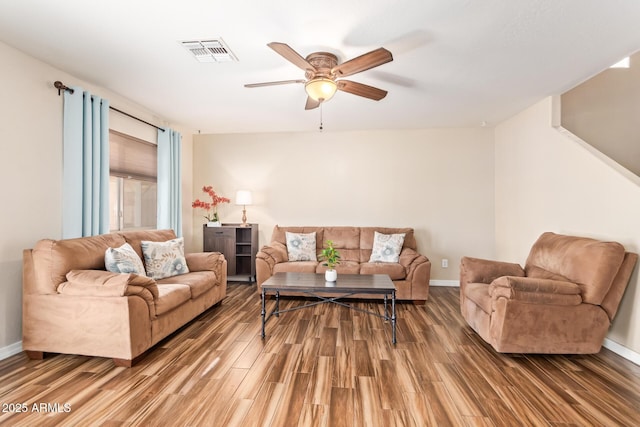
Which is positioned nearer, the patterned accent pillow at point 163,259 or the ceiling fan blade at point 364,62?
the ceiling fan blade at point 364,62

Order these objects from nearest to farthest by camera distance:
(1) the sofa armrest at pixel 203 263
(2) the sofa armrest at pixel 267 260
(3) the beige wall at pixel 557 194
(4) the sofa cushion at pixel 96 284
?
1. (4) the sofa cushion at pixel 96 284
2. (3) the beige wall at pixel 557 194
3. (1) the sofa armrest at pixel 203 263
4. (2) the sofa armrest at pixel 267 260

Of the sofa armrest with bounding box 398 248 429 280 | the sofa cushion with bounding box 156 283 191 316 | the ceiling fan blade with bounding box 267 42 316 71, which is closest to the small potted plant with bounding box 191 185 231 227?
the sofa cushion with bounding box 156 283 191 316

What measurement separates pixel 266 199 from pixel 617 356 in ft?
A: 15.1

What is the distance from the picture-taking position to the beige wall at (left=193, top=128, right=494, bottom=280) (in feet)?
16.3

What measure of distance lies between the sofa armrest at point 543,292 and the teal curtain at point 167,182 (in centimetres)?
418

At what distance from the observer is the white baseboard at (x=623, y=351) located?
246cm

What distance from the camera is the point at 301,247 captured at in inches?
182

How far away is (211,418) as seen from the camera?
5.79ft

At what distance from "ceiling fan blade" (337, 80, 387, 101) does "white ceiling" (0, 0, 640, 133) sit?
23cm

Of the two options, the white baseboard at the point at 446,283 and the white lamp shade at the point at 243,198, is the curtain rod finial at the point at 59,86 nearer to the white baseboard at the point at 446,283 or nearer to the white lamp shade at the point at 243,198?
the white lamp shade at the point at 243,198

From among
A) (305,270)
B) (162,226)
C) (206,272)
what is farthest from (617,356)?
(162,226)

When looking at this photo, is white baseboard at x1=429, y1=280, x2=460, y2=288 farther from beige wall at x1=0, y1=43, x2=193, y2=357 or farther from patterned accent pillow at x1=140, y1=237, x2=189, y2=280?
beige wall at x1=0, y1=43, x2=193, y2=357

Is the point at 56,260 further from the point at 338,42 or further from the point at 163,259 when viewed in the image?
the point at 338,42

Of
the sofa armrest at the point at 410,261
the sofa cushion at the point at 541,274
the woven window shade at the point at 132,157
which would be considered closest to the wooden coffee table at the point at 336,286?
the sofa armrest at the point at 410,261
